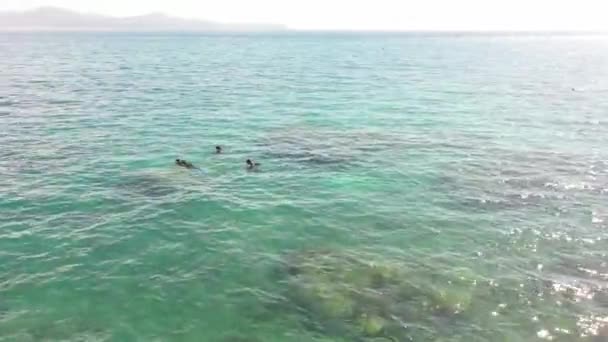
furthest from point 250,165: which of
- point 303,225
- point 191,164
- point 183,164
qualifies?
point 303,225

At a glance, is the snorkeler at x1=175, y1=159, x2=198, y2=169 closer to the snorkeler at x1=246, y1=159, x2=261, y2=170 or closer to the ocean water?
the ocean water

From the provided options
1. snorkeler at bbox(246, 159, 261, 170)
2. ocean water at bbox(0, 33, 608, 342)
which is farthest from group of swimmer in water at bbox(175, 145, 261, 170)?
ocean water at bbox(0, 33, 608, 342)

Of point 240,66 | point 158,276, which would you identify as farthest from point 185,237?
point 240,66

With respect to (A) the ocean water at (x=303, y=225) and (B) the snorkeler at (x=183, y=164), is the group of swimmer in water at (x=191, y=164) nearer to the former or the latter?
(B) the snorkeler at (x=183, y=164)

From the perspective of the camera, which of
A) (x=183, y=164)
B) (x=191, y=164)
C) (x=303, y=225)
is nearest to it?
(x=303, y=225)

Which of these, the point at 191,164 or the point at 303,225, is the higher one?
the point at 191,164

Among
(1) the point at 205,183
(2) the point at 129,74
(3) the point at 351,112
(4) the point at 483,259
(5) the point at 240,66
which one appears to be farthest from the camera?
(5) the point at 240,66

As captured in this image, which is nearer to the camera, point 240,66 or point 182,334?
point 182,334

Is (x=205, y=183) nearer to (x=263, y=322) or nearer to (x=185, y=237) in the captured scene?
(x=185, y=237)

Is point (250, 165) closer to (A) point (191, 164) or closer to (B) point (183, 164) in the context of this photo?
(A) point (191, 164)
